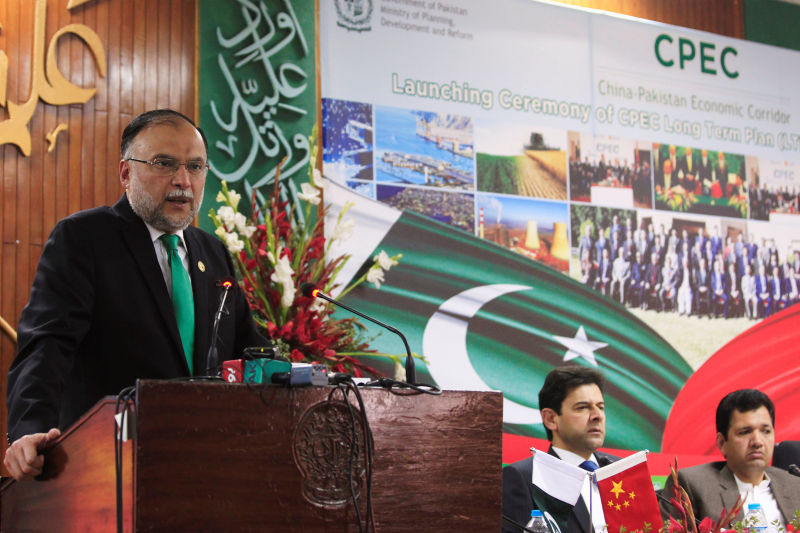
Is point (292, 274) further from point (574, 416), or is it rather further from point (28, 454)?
point (28, 454)

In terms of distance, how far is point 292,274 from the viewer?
371 centimetres

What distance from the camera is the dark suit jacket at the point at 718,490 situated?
3.62 m

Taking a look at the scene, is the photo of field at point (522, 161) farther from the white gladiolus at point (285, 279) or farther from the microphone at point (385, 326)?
the microphone at point (385, 326)

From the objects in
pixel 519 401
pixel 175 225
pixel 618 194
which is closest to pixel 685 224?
pixel 618 194

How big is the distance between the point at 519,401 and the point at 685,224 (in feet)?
5.06

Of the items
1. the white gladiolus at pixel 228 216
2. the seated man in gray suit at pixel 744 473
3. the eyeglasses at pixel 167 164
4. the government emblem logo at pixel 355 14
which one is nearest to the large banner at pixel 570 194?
the government emblem logo at pixel 355 14

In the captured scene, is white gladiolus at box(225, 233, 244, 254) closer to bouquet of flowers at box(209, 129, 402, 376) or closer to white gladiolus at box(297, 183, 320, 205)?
bouquet of flowers at box(209, 129, 402, 376)

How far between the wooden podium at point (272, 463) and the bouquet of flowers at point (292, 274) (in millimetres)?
1772

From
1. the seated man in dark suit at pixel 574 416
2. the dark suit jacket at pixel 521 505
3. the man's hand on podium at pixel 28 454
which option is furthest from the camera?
the seated man in dark suit at pixel 574 416

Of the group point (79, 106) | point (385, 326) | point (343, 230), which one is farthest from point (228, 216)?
point (385, 326)

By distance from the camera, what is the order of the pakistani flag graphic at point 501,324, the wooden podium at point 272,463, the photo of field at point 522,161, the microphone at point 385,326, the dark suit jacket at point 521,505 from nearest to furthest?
1. the wooden podium at point 272,463
2. the microphone at point 385,326
3. the dark suit jacket at point 521,505
4. the pakistani flag graphic at point 501,324
5. the photo of field at point 522,161

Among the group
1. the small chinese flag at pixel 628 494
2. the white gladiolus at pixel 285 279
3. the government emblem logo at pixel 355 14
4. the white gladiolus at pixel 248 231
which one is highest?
the government emblem logo at pixel 355 14

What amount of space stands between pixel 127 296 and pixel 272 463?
2.21 feet

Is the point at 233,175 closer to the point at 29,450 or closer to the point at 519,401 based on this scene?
the point at 519,401
